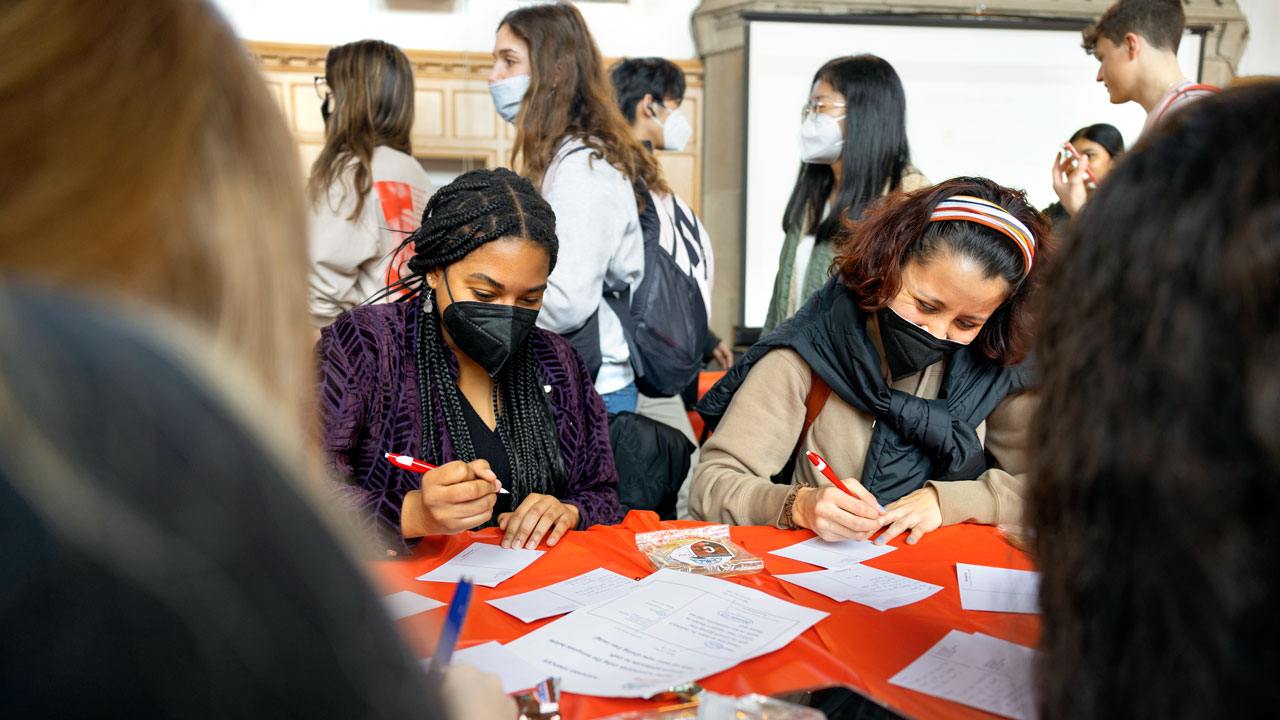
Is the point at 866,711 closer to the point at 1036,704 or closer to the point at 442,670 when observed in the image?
the point at 1036,704

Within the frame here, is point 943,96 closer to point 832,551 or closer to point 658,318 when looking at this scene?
point 658,318

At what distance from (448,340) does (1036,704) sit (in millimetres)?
1488

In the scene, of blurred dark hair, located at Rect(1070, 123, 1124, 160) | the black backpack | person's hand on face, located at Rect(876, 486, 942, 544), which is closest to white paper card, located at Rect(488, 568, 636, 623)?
person's hand on face, located at Rect(876, 486, 942, 544)

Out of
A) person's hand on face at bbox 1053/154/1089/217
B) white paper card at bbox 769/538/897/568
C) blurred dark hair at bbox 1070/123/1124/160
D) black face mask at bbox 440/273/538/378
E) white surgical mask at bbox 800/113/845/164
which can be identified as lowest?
white paper card at bbox 769/538/897/568

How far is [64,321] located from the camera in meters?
0.38

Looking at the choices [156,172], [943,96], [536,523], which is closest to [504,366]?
[536,523]

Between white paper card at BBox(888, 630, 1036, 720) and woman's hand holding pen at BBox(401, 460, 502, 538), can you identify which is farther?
woman's hand holding pen at BBox(401, 460, 502, 538)

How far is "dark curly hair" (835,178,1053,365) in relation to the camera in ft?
6.20

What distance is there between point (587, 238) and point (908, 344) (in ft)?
3.06

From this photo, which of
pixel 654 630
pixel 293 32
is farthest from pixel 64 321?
pixel 293 32

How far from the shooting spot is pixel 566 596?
134 centimetres

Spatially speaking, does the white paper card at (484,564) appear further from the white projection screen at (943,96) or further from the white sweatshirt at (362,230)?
the white projection screen at (943,96)

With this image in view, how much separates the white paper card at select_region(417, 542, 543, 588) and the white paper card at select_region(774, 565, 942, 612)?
0.45 meters

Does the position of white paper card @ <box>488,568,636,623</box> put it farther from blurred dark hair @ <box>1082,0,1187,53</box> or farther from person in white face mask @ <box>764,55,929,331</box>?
blurred dark hair @ <box>1082,0,1187,53</box>
